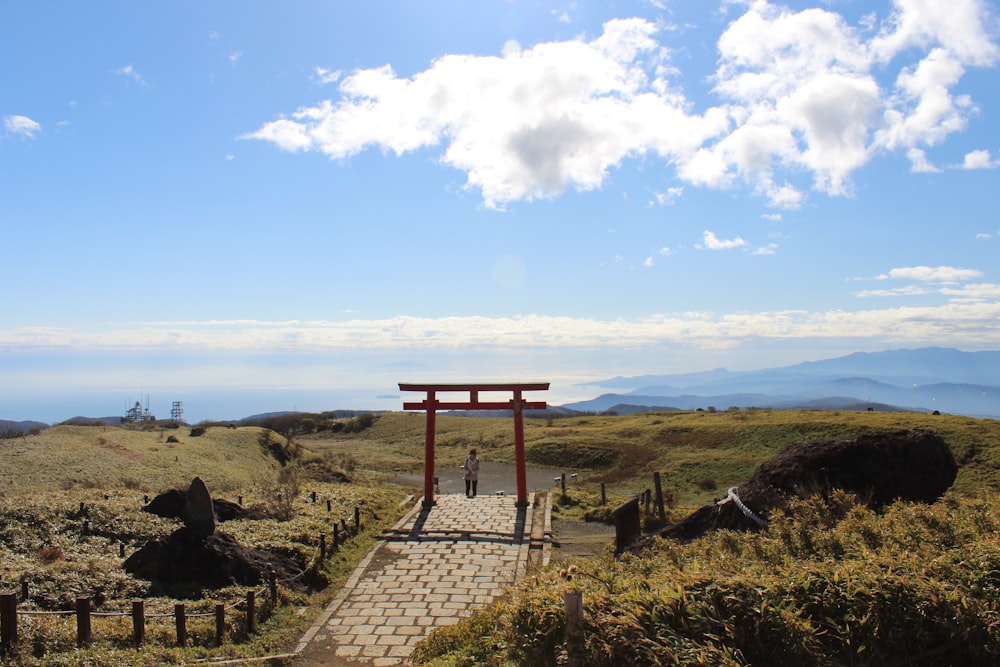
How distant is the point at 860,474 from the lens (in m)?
11.3

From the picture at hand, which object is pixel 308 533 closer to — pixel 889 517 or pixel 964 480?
pixel 889 517

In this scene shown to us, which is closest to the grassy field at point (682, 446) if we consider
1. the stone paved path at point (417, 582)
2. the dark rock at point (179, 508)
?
the stone paved path at point (417, 582)

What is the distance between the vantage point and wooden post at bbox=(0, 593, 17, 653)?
7.29 m

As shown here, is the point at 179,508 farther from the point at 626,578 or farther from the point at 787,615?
the point at 787,615

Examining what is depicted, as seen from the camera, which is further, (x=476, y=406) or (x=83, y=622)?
(x=476, y=406)

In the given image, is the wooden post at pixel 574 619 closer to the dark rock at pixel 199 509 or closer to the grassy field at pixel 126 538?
the grassy field at pixel 126 538

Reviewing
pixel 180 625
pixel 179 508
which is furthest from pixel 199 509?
pixel 179 508

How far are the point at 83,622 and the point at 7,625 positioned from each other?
0.78 metres

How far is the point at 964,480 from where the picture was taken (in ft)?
83.5

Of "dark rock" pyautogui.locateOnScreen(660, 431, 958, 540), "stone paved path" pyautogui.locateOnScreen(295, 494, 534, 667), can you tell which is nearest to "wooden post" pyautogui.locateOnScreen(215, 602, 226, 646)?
"stone paved path" pyautogui.locateOnScreen(295, 494, 534, 667)

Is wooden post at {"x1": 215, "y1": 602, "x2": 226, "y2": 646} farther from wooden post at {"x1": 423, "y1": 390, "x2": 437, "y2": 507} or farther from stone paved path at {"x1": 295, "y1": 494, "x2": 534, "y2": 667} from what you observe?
wooden post at {"x1": 423, "y1": 390, "x2": 437, "y2": 507}

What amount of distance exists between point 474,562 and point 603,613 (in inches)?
344

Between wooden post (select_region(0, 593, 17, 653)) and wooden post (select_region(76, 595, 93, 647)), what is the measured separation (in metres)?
0.65

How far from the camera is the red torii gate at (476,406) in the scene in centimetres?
1966
